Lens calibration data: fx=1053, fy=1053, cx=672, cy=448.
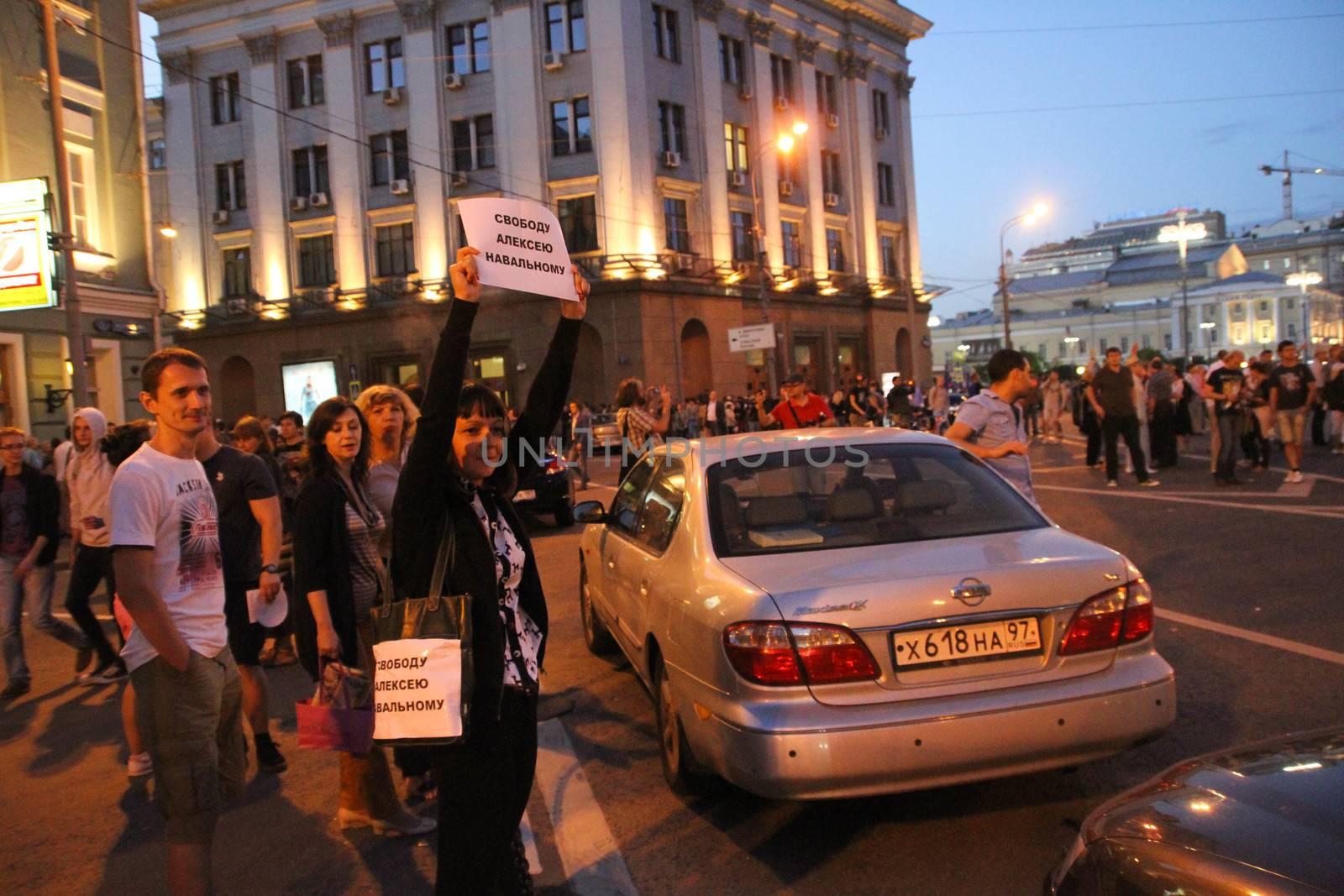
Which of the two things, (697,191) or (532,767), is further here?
(697,191)

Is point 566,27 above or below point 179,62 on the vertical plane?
below

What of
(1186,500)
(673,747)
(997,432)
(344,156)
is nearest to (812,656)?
(673,747)

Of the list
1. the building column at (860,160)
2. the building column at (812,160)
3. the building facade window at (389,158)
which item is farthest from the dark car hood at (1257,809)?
the building column at (860,160)

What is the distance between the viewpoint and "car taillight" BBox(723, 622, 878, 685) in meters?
3.54

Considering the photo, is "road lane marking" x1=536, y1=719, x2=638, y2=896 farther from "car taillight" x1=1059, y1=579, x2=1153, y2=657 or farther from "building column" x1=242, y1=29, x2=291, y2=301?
"building column" x1=242, y1=29, x2=291, y2=301

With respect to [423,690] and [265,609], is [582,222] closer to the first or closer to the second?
[265,609]

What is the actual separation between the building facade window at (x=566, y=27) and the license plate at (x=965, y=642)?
35189mm

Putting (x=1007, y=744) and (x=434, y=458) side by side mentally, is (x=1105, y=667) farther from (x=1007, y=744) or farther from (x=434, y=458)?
(x=434, y=458)

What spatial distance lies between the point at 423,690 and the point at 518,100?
1413 inches

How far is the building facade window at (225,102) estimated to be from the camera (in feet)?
129

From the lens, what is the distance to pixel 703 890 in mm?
3523

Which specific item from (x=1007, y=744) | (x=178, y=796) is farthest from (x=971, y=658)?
(x=178, y=796)

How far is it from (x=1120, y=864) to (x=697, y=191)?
36.8 metres

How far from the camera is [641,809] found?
430 cm
